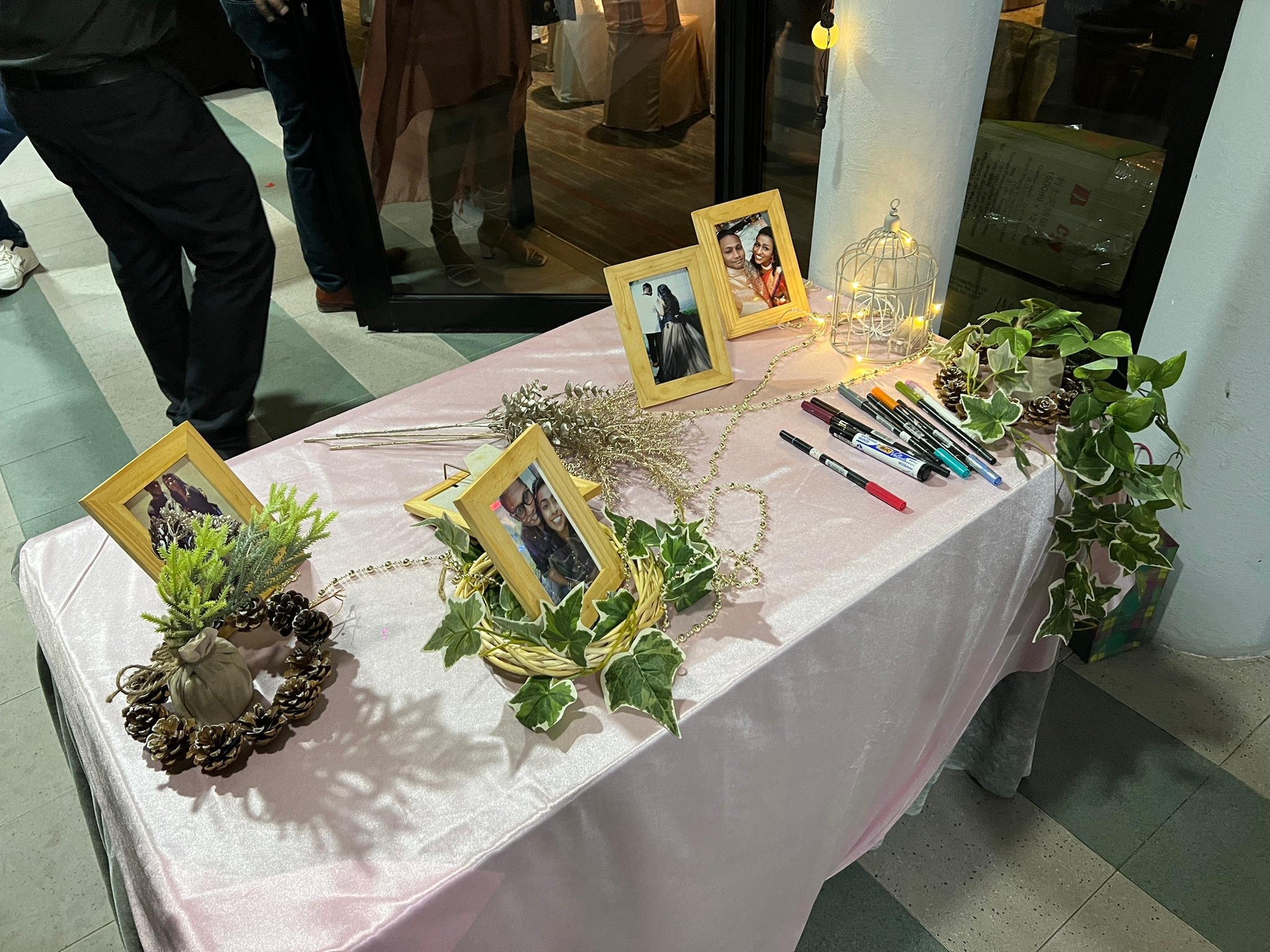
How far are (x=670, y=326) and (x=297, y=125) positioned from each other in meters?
1.97

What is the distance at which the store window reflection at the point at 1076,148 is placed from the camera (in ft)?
6.33

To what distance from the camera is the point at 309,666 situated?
95cm

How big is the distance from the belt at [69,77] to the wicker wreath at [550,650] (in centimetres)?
158

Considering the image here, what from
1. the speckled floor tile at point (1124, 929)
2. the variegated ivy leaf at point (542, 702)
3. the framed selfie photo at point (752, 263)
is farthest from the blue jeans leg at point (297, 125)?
the speckled floor tile at point (1124, 929)

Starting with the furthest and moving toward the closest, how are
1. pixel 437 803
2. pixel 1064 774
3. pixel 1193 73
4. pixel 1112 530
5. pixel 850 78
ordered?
pixel 1193 73 → pixel 1064 774 → pixel 850 78 → pixel 1112 530 → pixel 437 803

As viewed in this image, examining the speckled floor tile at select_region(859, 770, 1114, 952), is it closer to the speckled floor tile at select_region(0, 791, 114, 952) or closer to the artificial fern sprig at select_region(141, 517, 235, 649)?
the artificial fern sprig at select_region(141, 517, 235, 649)

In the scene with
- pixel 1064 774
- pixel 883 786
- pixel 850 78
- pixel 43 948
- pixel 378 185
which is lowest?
pixel 43 948

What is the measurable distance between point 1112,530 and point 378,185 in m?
2.28

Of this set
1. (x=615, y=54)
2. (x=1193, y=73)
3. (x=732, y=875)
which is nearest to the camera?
(x=732, y=875)

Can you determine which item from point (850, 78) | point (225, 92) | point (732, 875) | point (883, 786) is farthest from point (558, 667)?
point (225, 92)

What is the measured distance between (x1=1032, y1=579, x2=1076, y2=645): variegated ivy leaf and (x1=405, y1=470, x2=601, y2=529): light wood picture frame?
0.66 metres

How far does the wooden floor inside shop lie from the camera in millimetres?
2691

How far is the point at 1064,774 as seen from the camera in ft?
5.46

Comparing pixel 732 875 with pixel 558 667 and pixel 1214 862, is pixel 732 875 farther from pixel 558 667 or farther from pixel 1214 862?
pixel 1214 862
